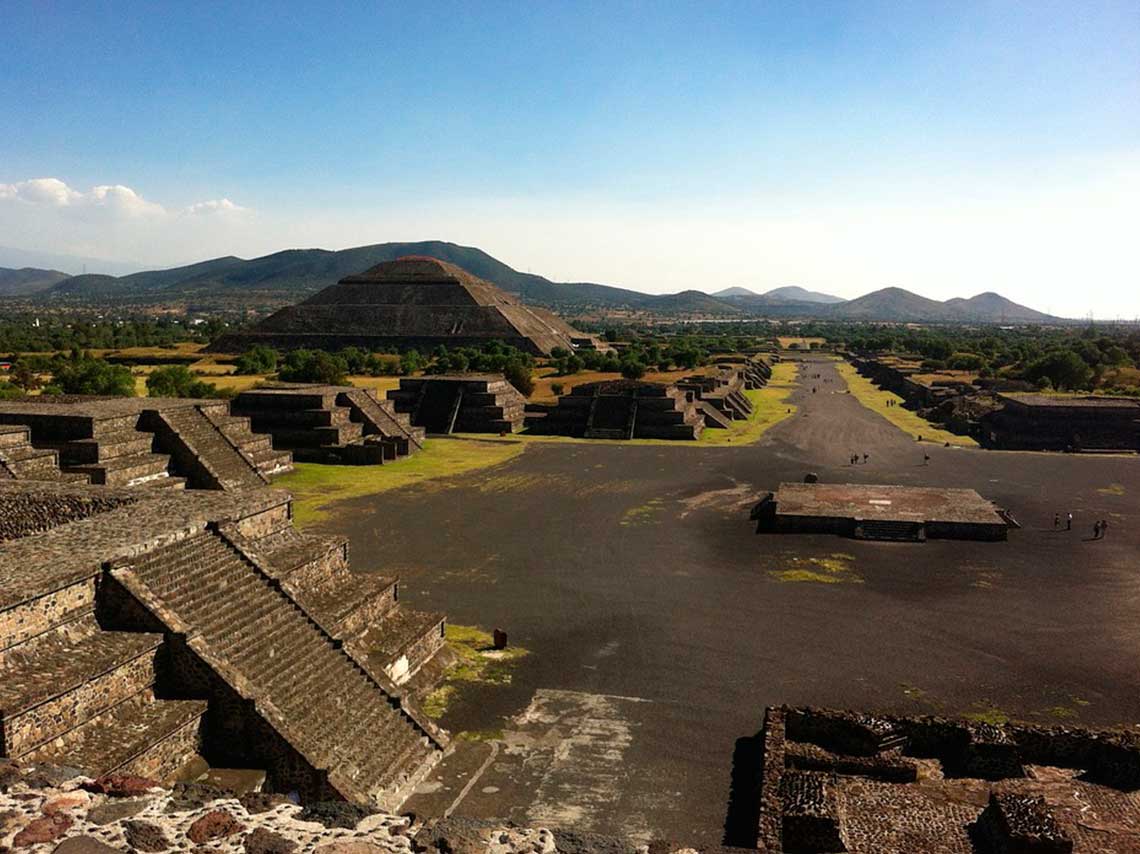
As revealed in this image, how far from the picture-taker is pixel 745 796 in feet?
44.8

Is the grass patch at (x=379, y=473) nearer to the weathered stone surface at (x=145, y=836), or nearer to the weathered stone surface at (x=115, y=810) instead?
the weathered stone surface at (x=115, y=810)

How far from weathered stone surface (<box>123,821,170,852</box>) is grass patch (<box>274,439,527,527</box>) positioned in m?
24.4

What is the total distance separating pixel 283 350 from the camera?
373ft

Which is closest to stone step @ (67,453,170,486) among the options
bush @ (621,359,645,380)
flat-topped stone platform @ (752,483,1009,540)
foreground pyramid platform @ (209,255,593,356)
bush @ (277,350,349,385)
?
flat-topped stone platform @ (752,483,1009,540)

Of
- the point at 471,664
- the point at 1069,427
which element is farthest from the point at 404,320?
the point at 471,664

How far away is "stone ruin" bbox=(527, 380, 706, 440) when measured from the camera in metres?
55.7

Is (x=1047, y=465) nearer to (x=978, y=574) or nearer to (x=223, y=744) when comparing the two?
(x=978, y=574)

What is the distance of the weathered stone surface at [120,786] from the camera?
25.6 feet

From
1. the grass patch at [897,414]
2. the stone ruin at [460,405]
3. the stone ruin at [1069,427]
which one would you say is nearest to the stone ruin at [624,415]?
the stone ruin at [460,405]

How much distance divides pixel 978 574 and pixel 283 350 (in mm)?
102202

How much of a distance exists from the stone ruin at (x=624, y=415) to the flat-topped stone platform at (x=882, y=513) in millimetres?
19431

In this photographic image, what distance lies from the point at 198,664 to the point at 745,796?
899 centimetres

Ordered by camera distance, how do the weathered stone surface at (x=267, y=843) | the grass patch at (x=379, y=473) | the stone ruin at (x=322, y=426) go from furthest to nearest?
the stone ruin at (x=322, y=426) → the grass patch at (x=379, y=473) → the weathered stone surface at (x=267, y=843)

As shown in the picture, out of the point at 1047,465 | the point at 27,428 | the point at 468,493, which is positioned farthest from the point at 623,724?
the point at 1047,465
